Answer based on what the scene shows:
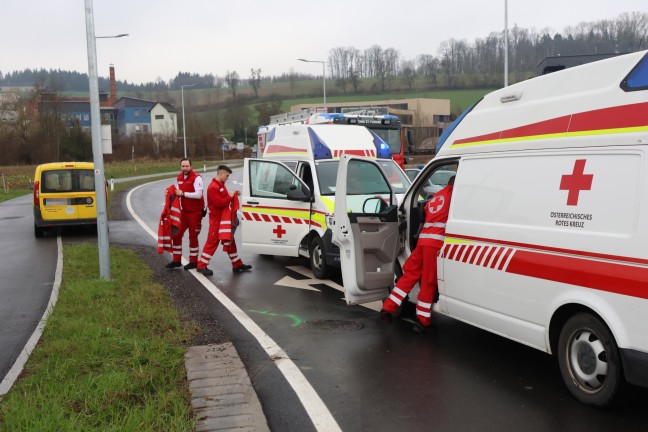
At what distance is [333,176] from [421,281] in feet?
12.7

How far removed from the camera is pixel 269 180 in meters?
10.1

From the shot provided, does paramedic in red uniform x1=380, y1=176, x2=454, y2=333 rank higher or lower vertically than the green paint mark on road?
higher

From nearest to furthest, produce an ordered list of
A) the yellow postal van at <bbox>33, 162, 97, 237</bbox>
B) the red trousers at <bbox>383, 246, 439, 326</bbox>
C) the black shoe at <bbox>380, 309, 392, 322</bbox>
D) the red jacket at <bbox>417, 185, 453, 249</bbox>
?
the red jacket at <bbox>417, 185, 453, 249</bbox>, the red trousers at <bbox>383, 246, 439, 326</bbox>, the black shoe at <bbox>380, 309, 392, 322</bbox>, the yellow postal van at <bbox>33, 162, 97, 237</bbox>

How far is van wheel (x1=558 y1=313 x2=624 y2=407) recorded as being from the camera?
416 cm

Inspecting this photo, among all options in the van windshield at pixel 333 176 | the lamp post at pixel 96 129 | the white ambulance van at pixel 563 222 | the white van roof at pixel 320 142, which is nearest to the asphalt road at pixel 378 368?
the white ambulance van at pixel 563 222

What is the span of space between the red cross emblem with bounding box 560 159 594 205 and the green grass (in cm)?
311

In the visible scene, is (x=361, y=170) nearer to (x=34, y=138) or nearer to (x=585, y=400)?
(x=585, y=400)

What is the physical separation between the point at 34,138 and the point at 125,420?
5941cm

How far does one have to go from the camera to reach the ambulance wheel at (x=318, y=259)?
899cm

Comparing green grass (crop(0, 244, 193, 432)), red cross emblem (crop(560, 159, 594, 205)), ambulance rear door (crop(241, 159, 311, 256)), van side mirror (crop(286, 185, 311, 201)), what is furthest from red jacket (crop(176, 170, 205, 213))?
red cross emblem (crop(560, 159, 594, 205))

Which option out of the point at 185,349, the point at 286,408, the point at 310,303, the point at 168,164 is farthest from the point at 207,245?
the point at 168,164

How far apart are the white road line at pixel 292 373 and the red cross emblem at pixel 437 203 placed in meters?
2.02

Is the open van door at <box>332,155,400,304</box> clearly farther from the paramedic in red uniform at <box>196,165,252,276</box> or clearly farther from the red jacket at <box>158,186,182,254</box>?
the red jacket at <box>158,186,182,254</box>

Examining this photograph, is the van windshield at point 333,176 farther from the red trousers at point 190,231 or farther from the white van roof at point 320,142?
the red trousers at point 190,231
